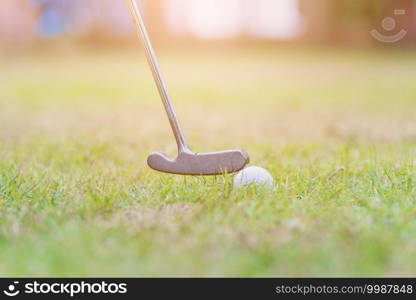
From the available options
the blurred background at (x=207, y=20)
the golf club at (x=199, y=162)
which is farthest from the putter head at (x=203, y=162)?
the blurred background at (x=207, y=20)

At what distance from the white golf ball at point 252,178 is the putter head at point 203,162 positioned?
1.7 inches

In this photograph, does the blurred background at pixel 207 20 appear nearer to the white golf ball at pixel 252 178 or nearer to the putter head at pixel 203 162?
the white golf ball at pixel 252 178

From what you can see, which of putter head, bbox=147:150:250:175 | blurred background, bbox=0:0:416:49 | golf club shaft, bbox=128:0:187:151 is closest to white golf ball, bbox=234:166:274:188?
putter head, bbox=147:150:250:175

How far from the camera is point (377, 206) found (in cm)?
268

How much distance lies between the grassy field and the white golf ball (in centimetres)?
6

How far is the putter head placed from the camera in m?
2.87

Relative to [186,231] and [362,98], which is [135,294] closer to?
[186,231]

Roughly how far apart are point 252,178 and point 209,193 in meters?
0.22

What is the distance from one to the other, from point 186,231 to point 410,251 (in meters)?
0.73

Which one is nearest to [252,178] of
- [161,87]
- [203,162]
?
[203,162]

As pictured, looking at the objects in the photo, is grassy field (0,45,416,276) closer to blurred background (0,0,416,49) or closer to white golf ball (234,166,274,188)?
white golf ball (234,166,274,188)

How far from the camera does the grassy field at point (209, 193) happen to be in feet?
6.92

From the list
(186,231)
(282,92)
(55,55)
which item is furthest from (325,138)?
(55,55)

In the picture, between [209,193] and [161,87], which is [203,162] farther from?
[161,87]
